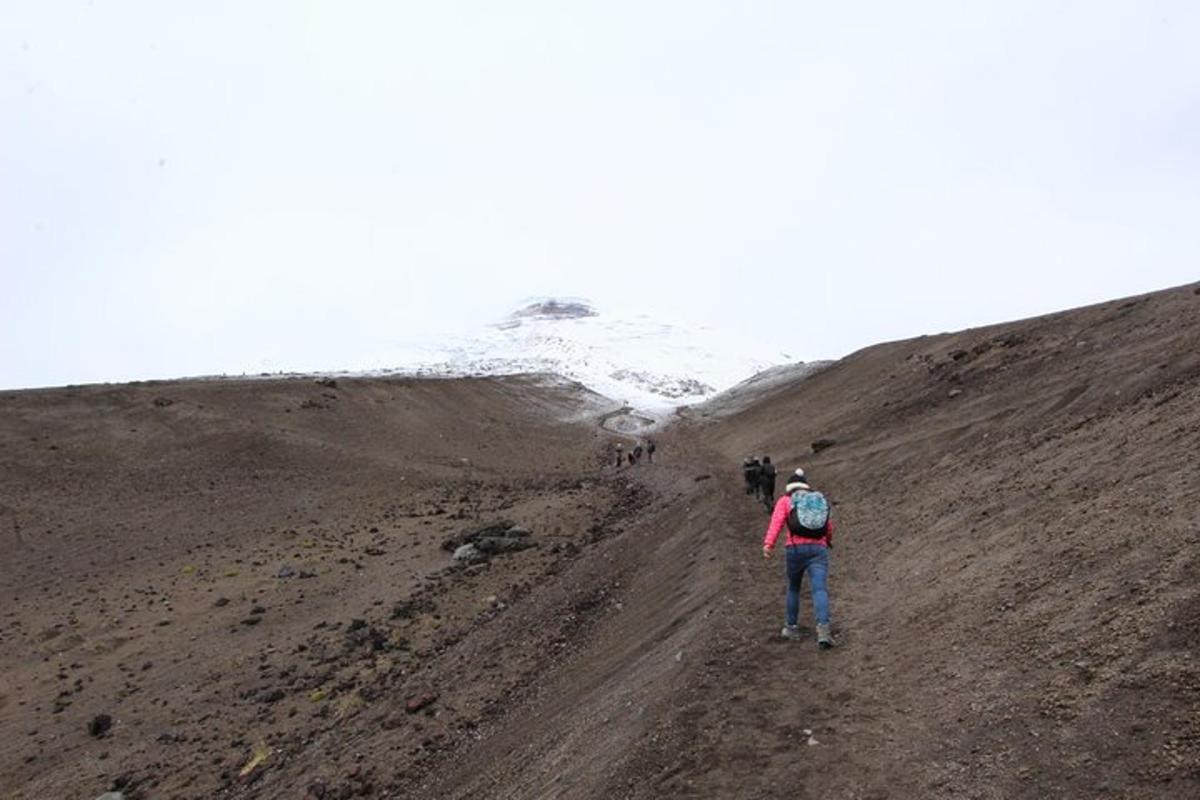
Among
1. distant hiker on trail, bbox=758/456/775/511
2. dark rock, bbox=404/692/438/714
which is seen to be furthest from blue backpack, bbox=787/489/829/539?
distant hiker on trail, bbox=758/456/775/511

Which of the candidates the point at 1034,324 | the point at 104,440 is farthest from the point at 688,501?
the point at 104,440

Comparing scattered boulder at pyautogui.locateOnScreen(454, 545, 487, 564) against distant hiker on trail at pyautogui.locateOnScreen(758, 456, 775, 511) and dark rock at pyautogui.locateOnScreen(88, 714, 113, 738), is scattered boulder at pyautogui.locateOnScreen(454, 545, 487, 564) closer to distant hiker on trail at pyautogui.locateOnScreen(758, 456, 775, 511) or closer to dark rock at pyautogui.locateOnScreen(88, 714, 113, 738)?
distant hiker on trail at pyautogui.locateOnScreen(758, 456, 775, 511)

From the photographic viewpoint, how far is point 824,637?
27.2 feet

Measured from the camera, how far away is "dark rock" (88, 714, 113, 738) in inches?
500

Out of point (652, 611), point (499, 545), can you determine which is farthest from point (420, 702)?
point (499, 545)

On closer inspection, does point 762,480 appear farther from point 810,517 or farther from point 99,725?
point 99,725

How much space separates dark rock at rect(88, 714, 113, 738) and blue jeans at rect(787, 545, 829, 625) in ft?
37.3

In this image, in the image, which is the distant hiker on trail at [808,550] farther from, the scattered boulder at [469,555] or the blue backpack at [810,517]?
the scattered boulder at [469,555]

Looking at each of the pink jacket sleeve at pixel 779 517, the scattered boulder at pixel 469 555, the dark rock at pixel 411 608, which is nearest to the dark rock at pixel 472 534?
the scattered boulder at pixel 469 555

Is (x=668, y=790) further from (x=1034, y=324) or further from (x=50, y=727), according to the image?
(x=1034, y=324)

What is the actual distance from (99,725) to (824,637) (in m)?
11.8

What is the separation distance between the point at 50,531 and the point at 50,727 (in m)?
12.6

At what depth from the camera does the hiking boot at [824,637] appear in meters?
8.29

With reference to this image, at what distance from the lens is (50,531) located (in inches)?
920
